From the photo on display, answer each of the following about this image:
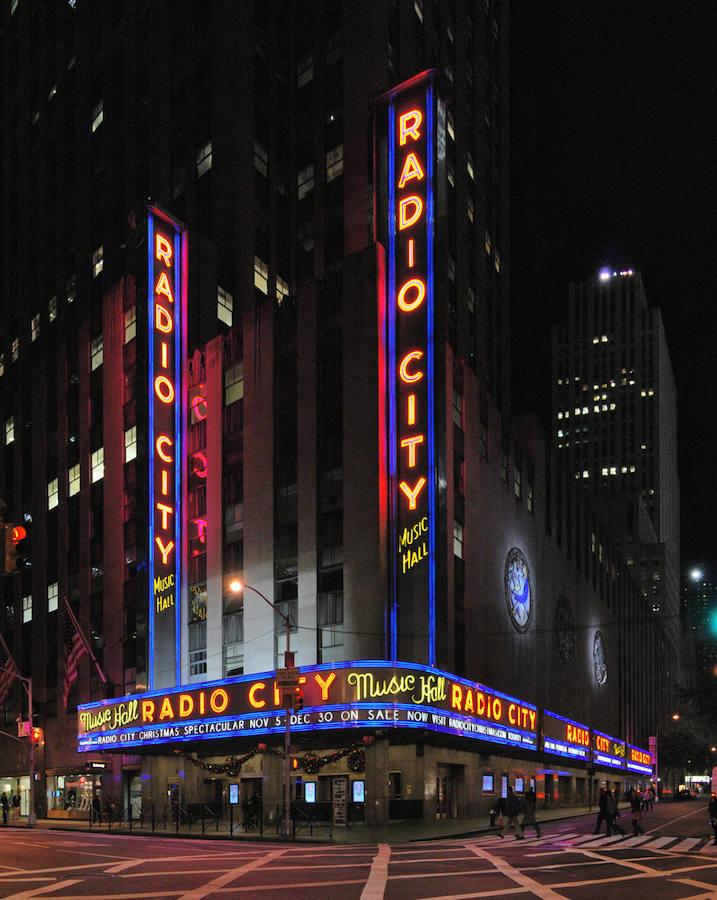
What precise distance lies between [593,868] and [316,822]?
75.2 feet

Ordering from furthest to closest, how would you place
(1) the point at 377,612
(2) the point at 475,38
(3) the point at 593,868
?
1. (2) the point at 475,38
2. (1) the point at 377,612
3. (3) the point at 593,868

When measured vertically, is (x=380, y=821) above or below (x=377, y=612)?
below

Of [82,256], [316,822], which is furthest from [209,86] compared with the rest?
[316,822]

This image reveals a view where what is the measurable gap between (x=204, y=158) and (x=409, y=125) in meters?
25.0

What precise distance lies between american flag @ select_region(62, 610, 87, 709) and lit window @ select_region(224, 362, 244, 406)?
1819 centimetres

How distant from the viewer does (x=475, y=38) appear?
89.6 metres

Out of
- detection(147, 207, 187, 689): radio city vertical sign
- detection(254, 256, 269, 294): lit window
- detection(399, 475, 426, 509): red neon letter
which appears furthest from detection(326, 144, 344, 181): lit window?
detection(399, 475, 426, 509): red neon letter

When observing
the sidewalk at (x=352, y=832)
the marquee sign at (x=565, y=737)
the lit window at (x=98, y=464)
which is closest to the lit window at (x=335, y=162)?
the lit window at (x=98, y=464)

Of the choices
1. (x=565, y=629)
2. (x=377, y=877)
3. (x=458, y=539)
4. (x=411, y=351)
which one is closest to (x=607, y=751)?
(x=565, y=629)

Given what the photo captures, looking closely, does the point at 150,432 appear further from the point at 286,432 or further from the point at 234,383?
the point at 286,432

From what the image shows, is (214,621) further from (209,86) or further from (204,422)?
(209,86)

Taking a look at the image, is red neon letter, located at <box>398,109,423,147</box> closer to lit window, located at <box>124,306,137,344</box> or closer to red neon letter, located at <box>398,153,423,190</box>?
red neon letter, located at <box>398,153,423,190</box>

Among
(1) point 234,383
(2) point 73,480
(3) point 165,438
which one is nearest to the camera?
(1) point 234,383

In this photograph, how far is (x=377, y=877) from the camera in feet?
73.6
